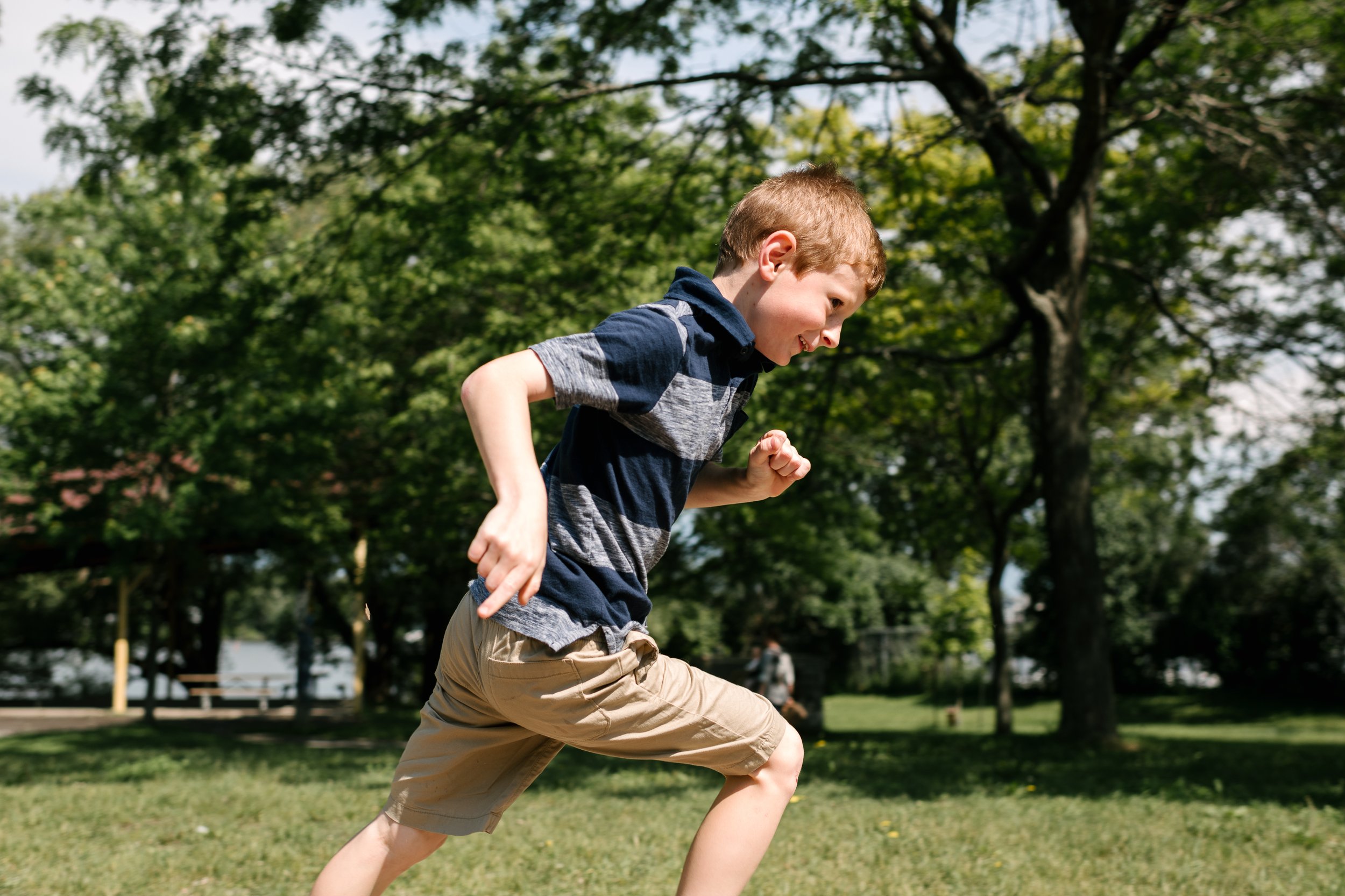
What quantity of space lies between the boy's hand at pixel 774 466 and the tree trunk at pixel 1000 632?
47.9ft

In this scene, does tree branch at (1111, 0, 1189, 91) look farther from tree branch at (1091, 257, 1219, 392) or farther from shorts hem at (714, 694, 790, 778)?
shorts hem at (714, 694, 790, 778)

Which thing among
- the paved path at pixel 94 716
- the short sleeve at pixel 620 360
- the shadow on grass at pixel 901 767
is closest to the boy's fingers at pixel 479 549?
the short sleeve at pixel 620 360

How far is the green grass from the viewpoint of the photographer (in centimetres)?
443

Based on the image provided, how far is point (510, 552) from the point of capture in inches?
65.2

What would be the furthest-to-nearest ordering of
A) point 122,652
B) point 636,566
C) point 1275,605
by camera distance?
point 1275,605 < point 122,652 < point 636,566

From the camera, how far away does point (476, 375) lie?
1799mm

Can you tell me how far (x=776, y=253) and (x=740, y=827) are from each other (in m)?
1.25

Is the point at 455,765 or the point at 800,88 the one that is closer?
the point at 455,765

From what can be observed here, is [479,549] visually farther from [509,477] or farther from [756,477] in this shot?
[756,477]

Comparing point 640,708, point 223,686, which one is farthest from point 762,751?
point 223,686

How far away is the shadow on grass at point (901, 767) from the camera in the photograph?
7.72 metres

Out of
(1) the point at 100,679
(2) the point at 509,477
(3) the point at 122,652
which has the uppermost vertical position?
(2) the point at 509,477

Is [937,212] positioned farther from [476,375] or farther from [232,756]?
[476,375]

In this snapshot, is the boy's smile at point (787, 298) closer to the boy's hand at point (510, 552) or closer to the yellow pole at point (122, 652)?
the boy's hand at point (510, 552)
